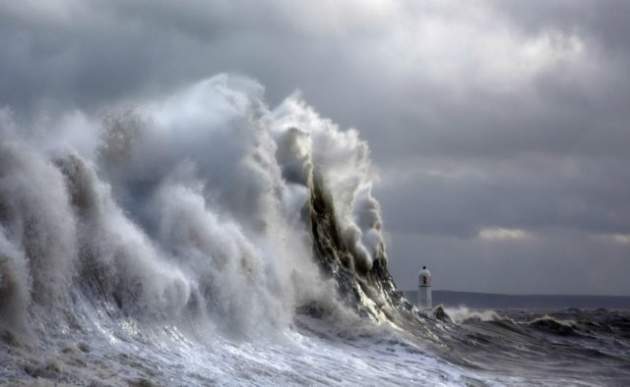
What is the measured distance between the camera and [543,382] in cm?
1295

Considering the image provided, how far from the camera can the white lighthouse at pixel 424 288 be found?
2658 centimetres

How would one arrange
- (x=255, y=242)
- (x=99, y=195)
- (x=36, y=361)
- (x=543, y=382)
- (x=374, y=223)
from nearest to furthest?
(x=36, y=361) → (x=99, y=195) → (x=543, y=382) → (x=255, y=242) → (x=374, y=223)

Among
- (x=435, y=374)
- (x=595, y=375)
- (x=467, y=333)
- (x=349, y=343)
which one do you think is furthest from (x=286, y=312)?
(x=467, y=333)

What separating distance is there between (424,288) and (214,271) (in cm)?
1618

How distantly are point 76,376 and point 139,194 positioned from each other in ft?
18.1

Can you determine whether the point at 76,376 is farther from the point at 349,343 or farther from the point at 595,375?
the point at 595,375

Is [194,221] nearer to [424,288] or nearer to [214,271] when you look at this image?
[214,271]

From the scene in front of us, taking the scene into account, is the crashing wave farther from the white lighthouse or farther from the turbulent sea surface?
the white lighthouse

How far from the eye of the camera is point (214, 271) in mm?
11727

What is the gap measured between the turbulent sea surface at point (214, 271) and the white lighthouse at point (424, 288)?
5.43m

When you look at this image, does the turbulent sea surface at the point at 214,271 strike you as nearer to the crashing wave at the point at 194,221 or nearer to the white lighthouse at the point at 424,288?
the crashing wave at the point at 194,221

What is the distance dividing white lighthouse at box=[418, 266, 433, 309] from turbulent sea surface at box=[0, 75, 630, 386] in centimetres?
543

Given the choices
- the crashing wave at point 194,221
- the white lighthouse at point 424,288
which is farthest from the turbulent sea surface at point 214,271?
the white lighthouse at point 424,288

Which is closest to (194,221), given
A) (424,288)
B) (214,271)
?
(214,271)
